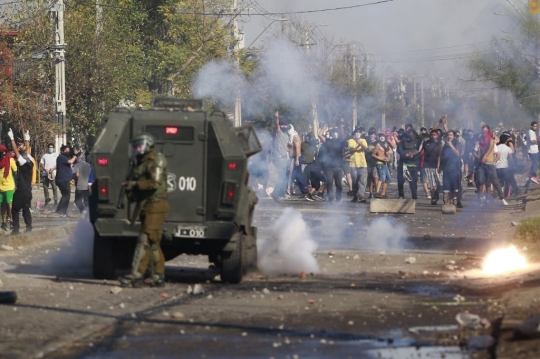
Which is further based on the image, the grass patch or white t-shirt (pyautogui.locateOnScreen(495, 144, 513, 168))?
white t-shirt (pyautogui.locateOnScreen(495, 144, 513, 168))

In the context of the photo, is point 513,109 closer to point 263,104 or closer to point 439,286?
point 263,104

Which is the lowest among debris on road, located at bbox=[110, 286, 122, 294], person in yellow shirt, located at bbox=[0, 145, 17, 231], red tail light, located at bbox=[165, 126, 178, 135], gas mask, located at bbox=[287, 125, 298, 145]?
debris on road, located at bbox=[110, 286, 122, 294]

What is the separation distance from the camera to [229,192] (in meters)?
11.7

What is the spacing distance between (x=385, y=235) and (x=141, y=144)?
297 inches

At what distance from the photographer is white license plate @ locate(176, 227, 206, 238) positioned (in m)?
11.7

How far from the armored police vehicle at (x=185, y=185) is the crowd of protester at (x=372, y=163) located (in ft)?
45.1

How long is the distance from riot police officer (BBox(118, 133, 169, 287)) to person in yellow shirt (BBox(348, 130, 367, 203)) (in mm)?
15822

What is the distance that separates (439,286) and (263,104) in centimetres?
1999

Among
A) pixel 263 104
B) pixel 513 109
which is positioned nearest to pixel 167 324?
pixel 263 104

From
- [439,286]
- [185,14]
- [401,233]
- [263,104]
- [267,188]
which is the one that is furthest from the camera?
[185,14]

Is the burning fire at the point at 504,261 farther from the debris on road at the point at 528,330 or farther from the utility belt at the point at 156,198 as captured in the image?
the debris on road at the point at 528,330

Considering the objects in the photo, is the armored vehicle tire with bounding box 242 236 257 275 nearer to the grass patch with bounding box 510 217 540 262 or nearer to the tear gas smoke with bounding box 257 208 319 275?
the tear gas smoke with bounding box 257 208 319 275

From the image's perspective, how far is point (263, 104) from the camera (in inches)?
1219

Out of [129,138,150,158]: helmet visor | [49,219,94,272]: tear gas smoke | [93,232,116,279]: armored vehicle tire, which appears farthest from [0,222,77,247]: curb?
[129,138,150,158]: helmet visor
